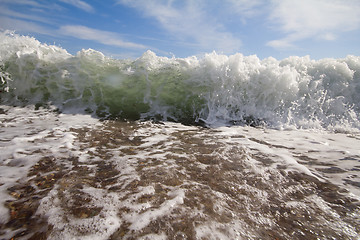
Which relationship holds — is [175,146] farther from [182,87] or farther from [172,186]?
[182,87]

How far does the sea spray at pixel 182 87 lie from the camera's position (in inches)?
250

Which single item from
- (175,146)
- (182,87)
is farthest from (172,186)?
(182,87)

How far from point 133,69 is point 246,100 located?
4.37 meters

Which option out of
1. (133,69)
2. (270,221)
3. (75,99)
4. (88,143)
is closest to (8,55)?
(75,99)

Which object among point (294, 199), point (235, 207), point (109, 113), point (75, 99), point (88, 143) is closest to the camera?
point (235, 207)

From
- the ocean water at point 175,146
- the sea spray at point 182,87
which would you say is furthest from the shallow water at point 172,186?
the sea spray at point 182,87

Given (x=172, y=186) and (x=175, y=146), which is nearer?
(x=172, y=186)

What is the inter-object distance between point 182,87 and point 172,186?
211 inches

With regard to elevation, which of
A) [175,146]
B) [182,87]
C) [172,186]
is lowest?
[172,186]

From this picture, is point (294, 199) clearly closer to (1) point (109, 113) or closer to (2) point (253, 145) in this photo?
(2) point (253, 145)

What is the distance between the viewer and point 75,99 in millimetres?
6551

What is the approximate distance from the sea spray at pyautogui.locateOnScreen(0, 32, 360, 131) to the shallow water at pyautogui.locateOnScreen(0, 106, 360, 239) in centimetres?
206

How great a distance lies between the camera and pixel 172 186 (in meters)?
2.36

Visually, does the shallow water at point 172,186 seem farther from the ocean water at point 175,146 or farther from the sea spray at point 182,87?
the sea spray at point 182,87
